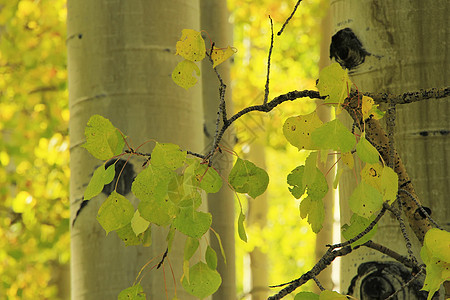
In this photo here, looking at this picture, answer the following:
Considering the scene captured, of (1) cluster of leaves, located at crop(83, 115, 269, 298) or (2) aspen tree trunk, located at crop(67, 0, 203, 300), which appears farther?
(2) aspen tree trunk, located at crop(67, 0, 203, 300)

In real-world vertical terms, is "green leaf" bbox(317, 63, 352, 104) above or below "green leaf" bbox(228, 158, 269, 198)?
above

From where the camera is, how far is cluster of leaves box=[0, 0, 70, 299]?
14.0 feet

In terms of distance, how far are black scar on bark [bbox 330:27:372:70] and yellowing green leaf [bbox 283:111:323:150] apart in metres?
0.44

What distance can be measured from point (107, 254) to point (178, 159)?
66 cm

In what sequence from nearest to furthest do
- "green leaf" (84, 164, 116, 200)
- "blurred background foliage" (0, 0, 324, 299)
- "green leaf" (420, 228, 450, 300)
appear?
1. "green leaf" (420, 228, 450, 300)
2. "green leaf" (84, 164, 116, 200)
3. "blurred background foliage" (0, 0, 324, 299)

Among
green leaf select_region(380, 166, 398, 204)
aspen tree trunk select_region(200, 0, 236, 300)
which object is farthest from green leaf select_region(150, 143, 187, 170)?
aspen tree trunk select_region(200, 0, 236, 300)

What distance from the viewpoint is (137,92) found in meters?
1.43

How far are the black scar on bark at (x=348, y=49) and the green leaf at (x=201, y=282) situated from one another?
0.55 metres

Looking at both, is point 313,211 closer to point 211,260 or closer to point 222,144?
point 211,260

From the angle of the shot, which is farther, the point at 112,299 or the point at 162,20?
the point at 162,20

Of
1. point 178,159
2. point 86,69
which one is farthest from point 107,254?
point 178,159

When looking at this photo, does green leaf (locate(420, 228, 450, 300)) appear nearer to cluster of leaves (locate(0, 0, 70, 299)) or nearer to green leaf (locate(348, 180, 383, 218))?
green leaf (locate(348, 180, 383, 218))

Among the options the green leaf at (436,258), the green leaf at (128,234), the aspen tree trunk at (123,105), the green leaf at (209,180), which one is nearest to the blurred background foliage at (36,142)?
the aspen tree trunk at (123,105)

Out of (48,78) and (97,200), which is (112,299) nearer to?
(97,200)
